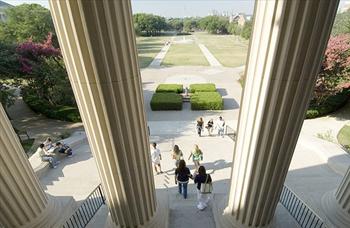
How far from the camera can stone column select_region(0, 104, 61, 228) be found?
161 inches

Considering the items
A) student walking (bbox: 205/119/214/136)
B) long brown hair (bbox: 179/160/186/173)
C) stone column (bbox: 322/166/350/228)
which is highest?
long brown hair (bbox: 179/160/186/173)

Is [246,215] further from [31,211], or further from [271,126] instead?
[31,211]

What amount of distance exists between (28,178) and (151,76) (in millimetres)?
20680

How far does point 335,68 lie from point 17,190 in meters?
16.1

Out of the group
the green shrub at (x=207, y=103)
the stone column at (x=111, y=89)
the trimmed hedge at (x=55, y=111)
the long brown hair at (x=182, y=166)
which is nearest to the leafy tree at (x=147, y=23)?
the trimmed hedge at (x=55, y=111)

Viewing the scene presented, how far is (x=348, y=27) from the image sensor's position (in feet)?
50.9

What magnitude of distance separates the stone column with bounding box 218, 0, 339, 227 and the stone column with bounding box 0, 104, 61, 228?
4.65 metres

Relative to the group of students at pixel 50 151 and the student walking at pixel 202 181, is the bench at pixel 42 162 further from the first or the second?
the student walking at pixel 202 181

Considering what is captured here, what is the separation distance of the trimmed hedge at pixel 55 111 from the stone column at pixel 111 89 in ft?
36.7

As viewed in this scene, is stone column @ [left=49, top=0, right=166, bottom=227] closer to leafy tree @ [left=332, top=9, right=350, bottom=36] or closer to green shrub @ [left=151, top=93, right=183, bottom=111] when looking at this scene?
green shrub @ [left=151, top=93, right=183, bottom=111]

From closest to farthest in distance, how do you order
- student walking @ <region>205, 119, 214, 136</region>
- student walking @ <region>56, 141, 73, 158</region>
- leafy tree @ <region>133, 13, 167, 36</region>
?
Result: 1. student walking @ <region>56, 141, 73, 158</region>
2. student walking @ <region>205, 119, 214, 136</region>
3. leafy tree @ <region>133, 13, 167, 36</region>

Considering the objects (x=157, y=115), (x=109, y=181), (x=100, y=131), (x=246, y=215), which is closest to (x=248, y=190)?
(x=246, y=215)

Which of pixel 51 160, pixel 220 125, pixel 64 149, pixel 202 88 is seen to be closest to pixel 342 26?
pixel 202 88

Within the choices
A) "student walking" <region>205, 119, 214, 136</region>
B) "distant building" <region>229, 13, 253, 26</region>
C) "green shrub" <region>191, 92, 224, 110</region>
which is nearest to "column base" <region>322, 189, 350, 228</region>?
"student walking" <region>205, 119, 214, 136</region>
